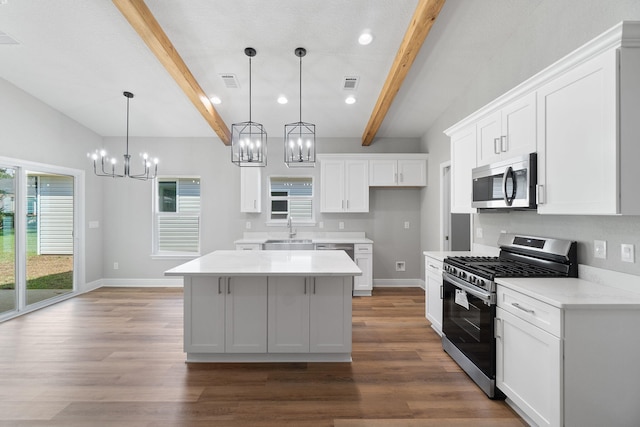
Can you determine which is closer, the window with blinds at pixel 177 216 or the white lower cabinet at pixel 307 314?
the white lower cabinet at pixel 307 314

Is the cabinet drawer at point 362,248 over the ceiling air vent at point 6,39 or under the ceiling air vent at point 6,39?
under

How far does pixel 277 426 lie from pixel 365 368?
981 millimetres

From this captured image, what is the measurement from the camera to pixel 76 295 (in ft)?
16.9

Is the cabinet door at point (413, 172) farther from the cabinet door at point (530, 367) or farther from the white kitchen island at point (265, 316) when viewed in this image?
the cabinet door at point (530, 367)

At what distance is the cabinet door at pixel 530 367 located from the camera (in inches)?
68.7

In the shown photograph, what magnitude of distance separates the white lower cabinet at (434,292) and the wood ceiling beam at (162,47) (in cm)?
357

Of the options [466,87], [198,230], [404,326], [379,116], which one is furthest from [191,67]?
[404,326]

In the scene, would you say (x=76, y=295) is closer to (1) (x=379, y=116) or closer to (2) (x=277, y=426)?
(2) (x=277, y=426)

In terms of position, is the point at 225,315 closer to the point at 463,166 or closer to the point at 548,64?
the point at 463,166

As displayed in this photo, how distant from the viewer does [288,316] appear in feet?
9.18

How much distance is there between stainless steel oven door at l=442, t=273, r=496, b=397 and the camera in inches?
90.0

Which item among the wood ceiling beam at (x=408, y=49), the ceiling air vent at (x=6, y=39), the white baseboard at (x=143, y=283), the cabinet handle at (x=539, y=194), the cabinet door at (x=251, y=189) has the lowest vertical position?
the white baseboard at (x=143, y=283)

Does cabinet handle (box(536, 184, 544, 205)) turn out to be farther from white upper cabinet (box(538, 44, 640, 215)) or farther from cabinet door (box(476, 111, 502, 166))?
cabinet door (box(476, 111, 502, 166))

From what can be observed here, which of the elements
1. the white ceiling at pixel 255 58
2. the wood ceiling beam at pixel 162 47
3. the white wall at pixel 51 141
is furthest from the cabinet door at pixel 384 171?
the white wall at pixel 51 141
